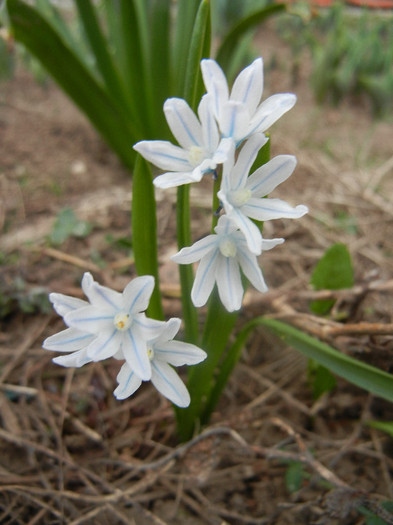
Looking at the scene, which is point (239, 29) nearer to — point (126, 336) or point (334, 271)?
point (334, 271)

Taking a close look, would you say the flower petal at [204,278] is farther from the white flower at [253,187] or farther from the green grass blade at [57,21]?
the green grass blade at [57,21]

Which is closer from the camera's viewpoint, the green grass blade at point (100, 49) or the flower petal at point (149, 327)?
the flower petal at point (149, 327)

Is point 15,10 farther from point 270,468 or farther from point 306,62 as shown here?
point 306,62

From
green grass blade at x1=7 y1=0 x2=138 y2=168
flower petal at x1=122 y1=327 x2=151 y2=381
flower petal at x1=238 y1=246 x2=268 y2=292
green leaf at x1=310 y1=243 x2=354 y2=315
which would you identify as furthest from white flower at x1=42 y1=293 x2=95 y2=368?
green grass blade at x1=7 y1=0 x2=138 y2=168

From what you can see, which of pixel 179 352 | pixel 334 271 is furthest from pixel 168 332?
pixel 334 271

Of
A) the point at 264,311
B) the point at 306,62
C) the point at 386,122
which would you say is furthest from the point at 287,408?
the point at 306,62

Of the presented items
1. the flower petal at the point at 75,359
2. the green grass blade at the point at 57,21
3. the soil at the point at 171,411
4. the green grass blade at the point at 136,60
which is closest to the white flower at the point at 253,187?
the flower petal at the point at 75,359
